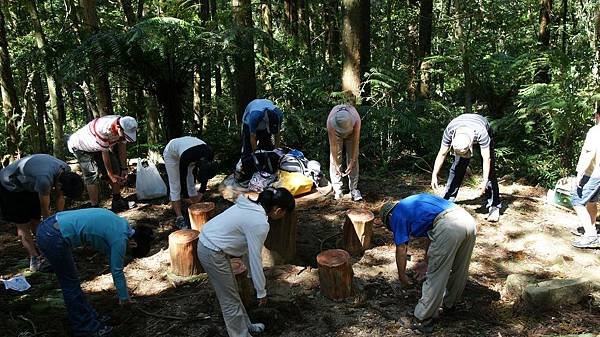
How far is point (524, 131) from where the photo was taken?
874 cm

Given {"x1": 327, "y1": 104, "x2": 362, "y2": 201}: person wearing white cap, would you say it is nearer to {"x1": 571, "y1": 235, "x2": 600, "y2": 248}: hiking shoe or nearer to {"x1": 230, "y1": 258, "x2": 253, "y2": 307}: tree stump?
{"x1": 230, "y1": 258, "x2": 253, "y2": 307}: tree stump

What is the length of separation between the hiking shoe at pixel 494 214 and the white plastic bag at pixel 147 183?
17.0 feet

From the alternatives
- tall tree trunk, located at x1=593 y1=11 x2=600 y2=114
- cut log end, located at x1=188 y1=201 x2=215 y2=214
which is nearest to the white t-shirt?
cut log end, located at x1=188 y1=201 x2=215 y2=214

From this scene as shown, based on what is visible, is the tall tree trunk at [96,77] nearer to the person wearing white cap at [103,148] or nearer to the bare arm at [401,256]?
the person wearing white cap at [103,148]

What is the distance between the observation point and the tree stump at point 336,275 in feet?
14.8

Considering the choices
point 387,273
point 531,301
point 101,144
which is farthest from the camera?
point 101,144

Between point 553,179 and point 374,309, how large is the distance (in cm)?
497

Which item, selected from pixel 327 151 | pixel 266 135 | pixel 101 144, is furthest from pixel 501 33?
pixel 101 144

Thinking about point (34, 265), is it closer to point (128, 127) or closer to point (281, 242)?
point (128, 127)

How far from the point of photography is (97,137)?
638 centimetres

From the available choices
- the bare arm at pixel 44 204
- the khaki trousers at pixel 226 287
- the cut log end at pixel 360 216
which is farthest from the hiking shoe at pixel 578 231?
the bare arm at pixel 44 204

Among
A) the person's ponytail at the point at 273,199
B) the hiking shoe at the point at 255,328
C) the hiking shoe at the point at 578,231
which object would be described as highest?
the person's ponytail at the point at 273,199

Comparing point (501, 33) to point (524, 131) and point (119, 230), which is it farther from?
point (119, 230)

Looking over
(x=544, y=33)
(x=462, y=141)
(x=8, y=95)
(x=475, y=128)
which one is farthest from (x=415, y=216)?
(x=544, y=33)
